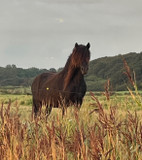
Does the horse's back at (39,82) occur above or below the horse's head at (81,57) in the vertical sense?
below

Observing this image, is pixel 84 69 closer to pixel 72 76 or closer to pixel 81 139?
pixel 72 76

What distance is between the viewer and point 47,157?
1.99m

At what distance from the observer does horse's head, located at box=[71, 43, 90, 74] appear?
7457 mm

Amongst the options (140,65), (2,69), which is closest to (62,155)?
(140,65)

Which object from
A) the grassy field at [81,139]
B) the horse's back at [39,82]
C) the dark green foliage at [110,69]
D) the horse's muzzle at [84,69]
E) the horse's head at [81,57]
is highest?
the dark green foliage at [110,69]

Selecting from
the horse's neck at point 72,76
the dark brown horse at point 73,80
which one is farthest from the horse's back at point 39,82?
the horse's neck at point 72,76

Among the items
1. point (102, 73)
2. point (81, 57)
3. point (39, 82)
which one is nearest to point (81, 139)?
point (81, 57)

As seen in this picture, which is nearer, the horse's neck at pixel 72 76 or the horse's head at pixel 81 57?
the horse's head at pixel 81 57

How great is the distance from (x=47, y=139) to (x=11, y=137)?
0.82 m

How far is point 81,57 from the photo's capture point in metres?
7.59

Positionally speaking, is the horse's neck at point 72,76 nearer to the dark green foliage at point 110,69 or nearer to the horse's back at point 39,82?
the horse's back at point 39,82

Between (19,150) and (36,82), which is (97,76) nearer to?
(36,82)

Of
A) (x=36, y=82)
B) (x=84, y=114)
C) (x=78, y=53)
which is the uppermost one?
(x=78, y=53)

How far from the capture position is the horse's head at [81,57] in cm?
746
